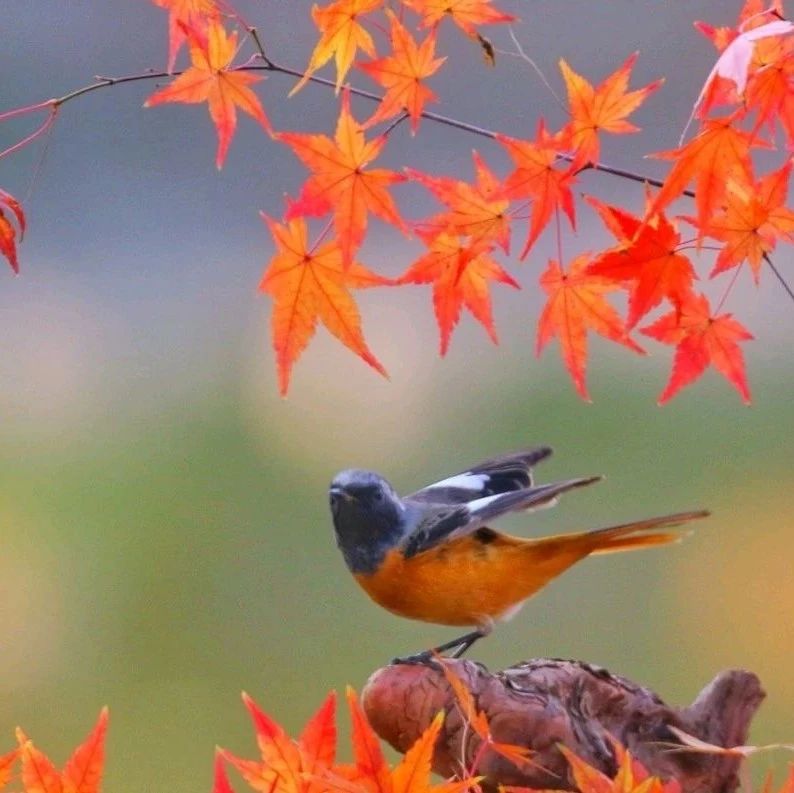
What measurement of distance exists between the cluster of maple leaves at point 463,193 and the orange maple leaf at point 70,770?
194 mm

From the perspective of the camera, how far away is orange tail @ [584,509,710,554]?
607mm

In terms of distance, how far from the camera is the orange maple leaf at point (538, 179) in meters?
0.60

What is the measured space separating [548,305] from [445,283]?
83mm

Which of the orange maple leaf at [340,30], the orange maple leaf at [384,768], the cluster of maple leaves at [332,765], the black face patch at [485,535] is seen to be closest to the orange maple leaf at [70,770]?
the cluster of maple leaves at [332,765]

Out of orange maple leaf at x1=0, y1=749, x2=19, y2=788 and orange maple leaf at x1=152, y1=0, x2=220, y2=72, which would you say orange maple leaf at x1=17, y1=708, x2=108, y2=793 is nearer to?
orange maple leaf at x1=0, y1=749, x2=19, y2=788

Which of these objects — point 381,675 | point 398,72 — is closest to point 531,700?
point 381,675

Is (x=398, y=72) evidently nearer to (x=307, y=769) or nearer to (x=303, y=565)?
(x=307, y=769)

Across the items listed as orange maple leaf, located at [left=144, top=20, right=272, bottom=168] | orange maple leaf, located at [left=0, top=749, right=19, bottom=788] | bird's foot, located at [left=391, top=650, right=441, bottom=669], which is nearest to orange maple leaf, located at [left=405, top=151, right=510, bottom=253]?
orange maple leaf, located at [left=144, top=20, right=272, bottom=168]

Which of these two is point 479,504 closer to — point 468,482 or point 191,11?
point 468,482

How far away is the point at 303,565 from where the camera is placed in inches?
64.9

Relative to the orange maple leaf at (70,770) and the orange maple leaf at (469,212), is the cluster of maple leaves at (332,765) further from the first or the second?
the orange maple leaf at (469,212)

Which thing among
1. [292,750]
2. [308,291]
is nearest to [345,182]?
[308,291]

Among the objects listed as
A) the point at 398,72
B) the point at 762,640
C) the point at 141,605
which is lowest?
the point at 762,640

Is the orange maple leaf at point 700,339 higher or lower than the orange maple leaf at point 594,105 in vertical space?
lower
